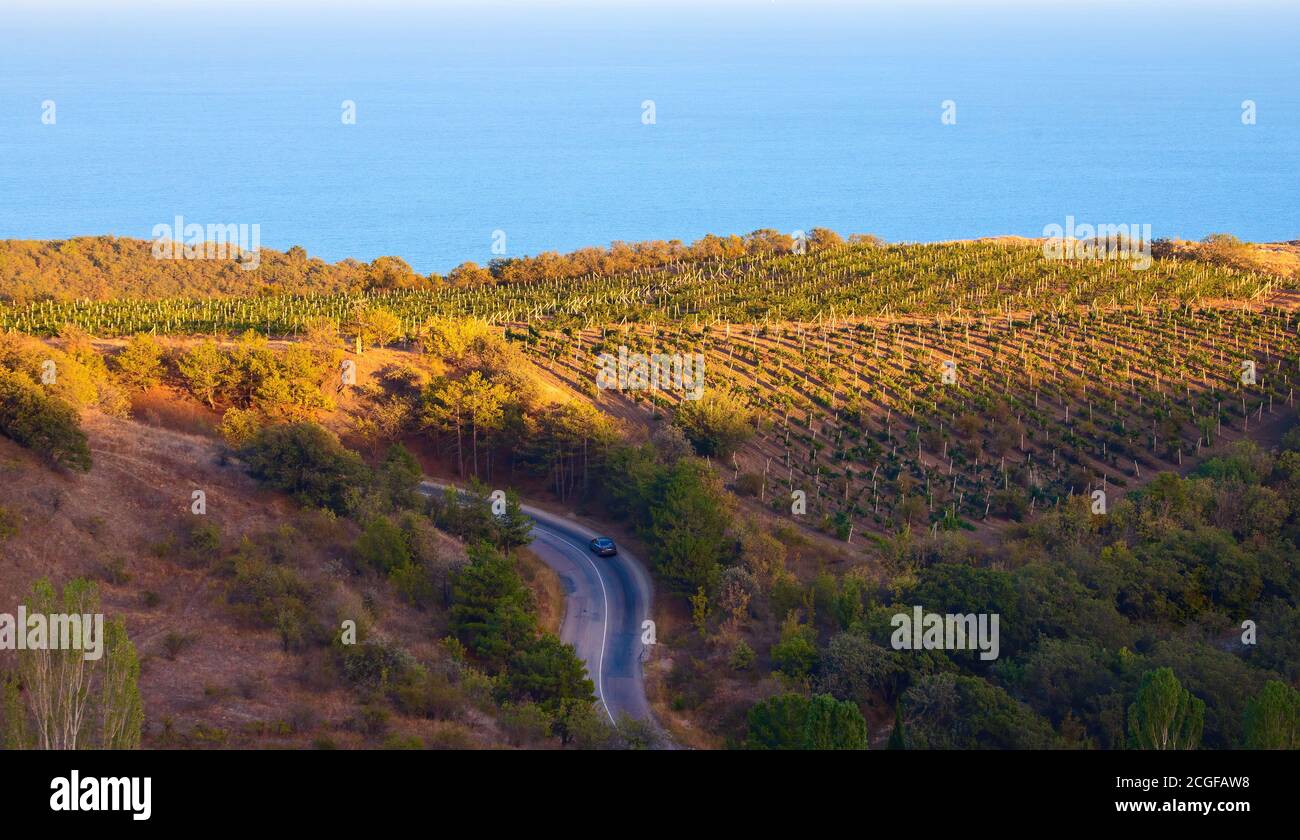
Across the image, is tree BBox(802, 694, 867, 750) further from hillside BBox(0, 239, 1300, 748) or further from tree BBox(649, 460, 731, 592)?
tree BBox(649, 460, 731, 592)

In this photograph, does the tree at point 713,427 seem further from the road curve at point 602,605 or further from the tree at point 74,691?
the tree at point 74,691

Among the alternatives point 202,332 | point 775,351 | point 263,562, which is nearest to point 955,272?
point 775,351

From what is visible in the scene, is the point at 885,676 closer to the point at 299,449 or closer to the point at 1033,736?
the point at 1033,736

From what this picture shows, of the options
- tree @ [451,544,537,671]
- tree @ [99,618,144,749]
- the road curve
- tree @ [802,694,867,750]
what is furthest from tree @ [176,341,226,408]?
tree @ [802,694,867,750]

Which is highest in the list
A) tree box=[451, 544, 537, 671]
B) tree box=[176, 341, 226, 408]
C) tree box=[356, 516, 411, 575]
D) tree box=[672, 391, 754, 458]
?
tree box=[176, 341, 226, 408]

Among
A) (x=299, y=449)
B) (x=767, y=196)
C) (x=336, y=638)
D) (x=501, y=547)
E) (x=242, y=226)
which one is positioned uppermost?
(x=767, y=196)

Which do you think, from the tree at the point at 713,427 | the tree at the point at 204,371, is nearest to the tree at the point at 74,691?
the tree at the point at 204,371

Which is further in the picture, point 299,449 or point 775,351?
point 775,351
